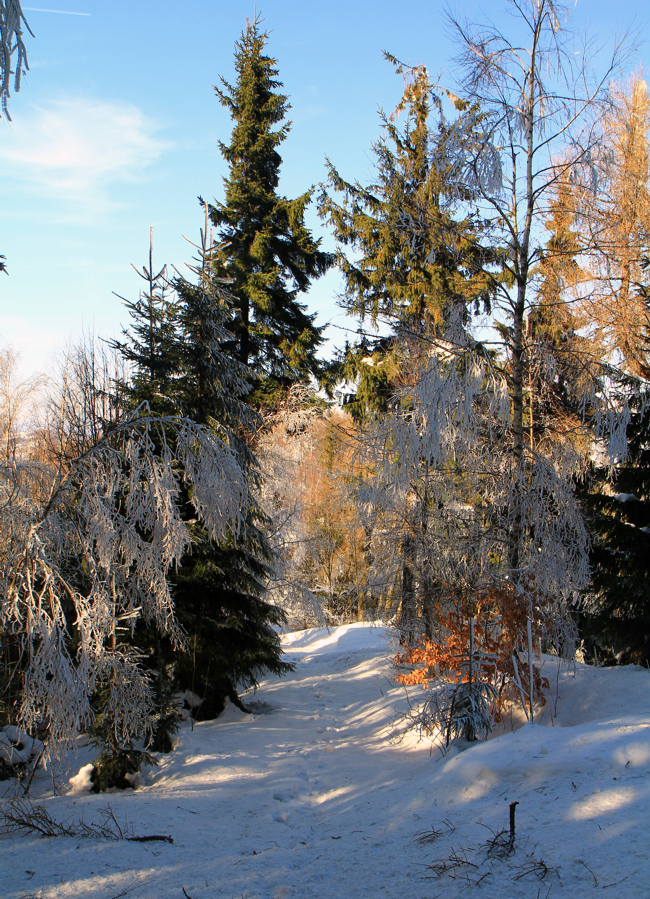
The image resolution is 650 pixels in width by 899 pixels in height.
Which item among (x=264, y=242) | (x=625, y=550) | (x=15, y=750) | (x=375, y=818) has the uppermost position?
(x=264, y=242)

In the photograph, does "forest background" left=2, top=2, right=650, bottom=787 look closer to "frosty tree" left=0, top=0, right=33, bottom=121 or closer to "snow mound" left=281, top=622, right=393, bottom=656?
"frosty tree" left=0, top=0, right=33, bottom=121

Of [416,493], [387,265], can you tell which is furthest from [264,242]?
[416,493]

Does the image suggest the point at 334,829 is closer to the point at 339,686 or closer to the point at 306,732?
the point at 306,732

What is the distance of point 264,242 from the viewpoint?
47.1 ft

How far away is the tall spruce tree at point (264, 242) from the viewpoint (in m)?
14.5

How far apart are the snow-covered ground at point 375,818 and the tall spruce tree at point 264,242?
9174mm

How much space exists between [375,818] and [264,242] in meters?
12.7

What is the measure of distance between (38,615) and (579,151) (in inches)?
300

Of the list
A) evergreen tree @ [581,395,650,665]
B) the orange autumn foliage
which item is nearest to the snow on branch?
the orange autumn foliage

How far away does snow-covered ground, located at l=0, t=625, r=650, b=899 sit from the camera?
3.24m

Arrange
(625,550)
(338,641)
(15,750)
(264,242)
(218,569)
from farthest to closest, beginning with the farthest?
(338,641), (264,242), (625,550), (218,569), (15,750)

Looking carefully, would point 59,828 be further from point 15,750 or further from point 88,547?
point 88,547

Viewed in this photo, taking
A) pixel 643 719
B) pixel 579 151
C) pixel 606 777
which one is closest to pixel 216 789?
pixel 606 777

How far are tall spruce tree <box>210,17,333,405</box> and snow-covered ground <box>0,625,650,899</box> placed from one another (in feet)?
30.1
